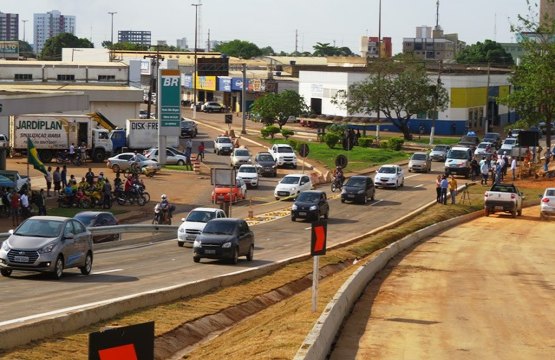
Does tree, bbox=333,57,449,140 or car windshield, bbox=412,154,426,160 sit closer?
car windshield, bbox=412,154,426,160

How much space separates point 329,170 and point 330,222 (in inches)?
999

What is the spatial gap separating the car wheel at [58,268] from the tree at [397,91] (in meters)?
78.1

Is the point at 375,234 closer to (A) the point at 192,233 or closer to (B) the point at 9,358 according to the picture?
(A) the point at 192,233

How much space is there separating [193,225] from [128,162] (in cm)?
3164

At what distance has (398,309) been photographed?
2183 cm

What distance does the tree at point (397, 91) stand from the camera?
101188mm

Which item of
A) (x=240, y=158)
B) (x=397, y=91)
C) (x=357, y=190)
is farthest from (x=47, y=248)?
(x=397, y=91)

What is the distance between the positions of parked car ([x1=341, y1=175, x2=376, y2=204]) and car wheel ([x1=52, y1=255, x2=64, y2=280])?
3104 centimetres

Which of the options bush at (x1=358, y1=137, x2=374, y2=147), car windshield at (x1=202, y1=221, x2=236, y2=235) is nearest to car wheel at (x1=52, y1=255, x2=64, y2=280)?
car windshield at (x1=202, y1=221, x2=236, y2=235)

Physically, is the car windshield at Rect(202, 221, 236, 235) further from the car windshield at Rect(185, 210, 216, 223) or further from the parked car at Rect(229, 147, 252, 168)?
the parked car at Rect(229, 147, 252, 168)

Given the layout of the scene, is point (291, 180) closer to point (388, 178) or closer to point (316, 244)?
point (388, 178)

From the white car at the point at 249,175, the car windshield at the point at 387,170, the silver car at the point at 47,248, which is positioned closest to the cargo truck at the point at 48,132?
the white car at the point at 249,175

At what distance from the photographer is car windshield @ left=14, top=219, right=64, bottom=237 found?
25.4m

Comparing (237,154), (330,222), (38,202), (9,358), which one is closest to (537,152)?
(237,154)
